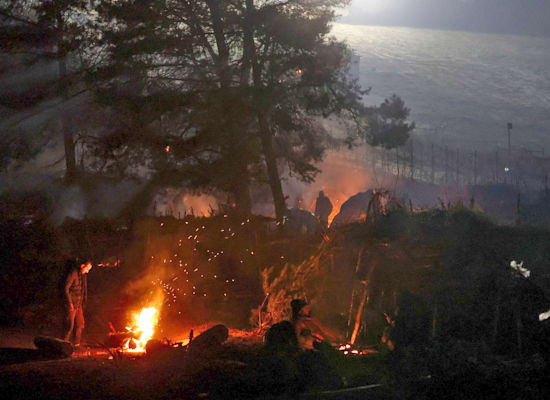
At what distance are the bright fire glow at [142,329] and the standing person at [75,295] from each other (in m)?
1.07

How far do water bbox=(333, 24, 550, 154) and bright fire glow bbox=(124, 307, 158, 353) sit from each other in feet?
129

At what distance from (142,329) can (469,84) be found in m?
50.8

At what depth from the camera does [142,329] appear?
11688 mm

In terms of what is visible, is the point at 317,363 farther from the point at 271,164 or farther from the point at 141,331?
the point at 271,164

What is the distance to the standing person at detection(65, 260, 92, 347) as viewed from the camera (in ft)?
38.4

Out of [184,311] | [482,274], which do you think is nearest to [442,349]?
[482,274]

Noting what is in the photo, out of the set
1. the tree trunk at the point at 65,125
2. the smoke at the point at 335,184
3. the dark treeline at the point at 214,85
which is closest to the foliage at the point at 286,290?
the dark treeline at the point at 214,85

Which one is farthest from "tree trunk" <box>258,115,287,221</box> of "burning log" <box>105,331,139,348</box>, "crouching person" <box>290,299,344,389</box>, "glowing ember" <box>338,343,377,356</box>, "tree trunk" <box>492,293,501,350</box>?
"tree trunk" <box>492,293,501,350</box>

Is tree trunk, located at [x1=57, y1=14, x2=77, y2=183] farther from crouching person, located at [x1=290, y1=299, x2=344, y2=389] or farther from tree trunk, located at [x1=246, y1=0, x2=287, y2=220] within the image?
crouching person, located at [x1=290, y1=299, x2=344, y2=389]

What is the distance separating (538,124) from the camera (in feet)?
176

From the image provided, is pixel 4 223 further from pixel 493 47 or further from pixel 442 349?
pixel 493 47

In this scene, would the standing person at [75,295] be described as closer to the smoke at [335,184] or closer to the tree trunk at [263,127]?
the tree trunk at [263,127]

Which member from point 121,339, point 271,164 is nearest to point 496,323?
point 121,339

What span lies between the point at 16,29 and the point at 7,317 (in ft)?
43.4
